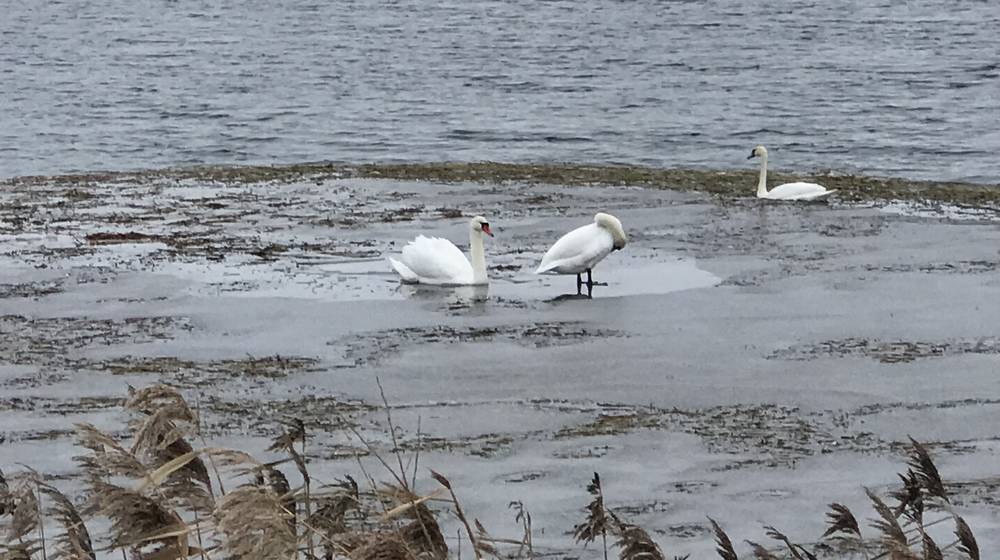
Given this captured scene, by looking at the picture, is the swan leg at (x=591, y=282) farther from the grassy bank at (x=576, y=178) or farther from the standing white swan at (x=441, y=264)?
the grassy bank at (x=576, y=178)

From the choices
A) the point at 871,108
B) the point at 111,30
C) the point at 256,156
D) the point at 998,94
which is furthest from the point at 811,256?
the point at 111,30

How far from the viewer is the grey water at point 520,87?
1315 inches

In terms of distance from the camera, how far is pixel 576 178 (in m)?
25.8

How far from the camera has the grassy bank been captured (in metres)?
24.0

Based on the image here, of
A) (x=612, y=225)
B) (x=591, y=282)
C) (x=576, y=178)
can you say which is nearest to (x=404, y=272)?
(x=591, y=282)

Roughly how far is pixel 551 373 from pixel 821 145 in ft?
71.7

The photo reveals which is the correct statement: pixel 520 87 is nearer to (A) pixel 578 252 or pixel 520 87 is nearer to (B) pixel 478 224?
(B) pixel 478 224

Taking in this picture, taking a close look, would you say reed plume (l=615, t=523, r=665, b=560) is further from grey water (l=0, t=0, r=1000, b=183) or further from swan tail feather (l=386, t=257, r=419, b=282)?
grey water (l=0, t=0, r=1000, b=183)

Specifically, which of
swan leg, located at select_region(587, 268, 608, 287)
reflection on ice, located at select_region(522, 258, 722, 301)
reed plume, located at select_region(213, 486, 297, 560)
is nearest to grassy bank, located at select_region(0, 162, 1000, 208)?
reflection on ice, located at select_region(522, 258, 722, 301)

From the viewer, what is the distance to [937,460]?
1033 cm

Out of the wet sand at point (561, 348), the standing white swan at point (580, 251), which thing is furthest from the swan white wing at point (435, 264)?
the standing white swan at point (580, 251)

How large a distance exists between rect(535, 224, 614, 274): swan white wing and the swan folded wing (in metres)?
0.82

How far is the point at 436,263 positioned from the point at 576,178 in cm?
995

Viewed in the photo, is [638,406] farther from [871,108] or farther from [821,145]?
[871,108]
